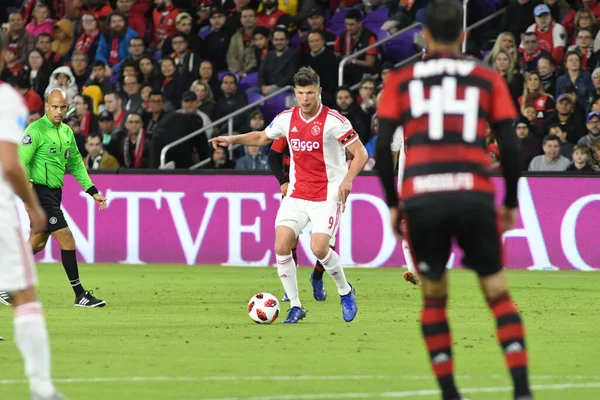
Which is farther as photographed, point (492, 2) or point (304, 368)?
→ point (492, 2)

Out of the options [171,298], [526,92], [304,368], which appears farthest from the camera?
A: [526,92]

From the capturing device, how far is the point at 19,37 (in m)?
25.0

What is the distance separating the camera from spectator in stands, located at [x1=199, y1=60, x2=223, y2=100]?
69.8ft

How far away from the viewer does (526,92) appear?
18578 mm

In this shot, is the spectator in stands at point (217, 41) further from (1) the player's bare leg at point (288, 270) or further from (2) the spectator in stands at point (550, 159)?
(1) the player's bare leg at point (288, 270)

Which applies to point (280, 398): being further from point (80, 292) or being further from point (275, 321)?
point (80, 292)

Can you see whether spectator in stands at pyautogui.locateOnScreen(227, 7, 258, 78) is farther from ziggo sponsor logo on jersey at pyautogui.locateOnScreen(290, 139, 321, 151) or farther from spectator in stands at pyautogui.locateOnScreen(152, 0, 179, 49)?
ziggo sponsor logo on jersey at pyautogui.locateOnScreen(290, 139, 321, 151)

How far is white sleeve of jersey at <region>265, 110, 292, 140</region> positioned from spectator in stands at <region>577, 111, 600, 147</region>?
23.1 feet

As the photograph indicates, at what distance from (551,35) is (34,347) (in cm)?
1453

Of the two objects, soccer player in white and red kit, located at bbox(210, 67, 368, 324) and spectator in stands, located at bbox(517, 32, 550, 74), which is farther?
spectator in stands, located at bbox(517, 32, 550, 74)

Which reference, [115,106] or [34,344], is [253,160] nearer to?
[115,106]

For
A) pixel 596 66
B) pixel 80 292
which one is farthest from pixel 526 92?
pixel 80 292


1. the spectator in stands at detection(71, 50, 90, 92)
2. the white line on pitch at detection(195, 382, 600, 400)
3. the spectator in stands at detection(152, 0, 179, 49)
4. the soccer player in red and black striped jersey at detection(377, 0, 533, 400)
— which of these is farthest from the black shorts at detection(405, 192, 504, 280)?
the spectator in stands at detection(152, 0, 179, 49)

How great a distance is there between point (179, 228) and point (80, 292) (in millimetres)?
5795
